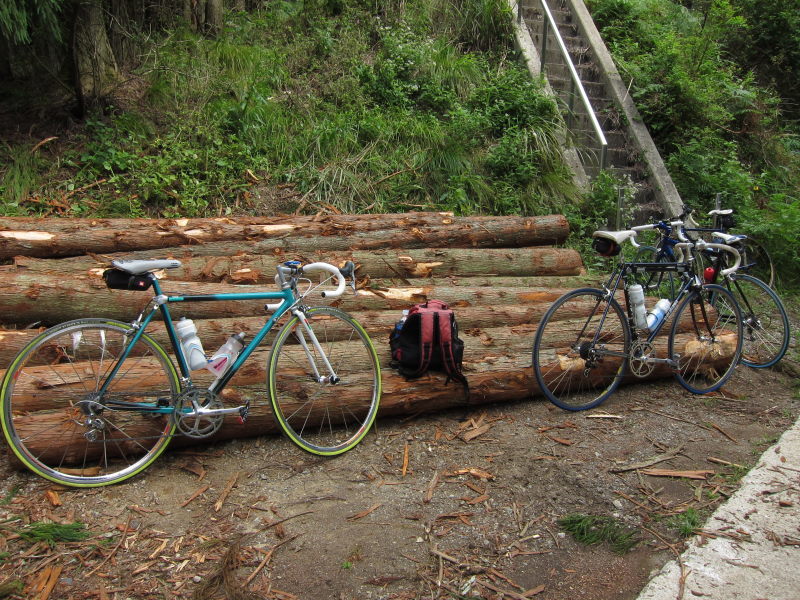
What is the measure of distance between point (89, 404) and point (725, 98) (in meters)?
10.0

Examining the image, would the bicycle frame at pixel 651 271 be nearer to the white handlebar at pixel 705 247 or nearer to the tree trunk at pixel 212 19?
the white handlebar at pixel 705 247

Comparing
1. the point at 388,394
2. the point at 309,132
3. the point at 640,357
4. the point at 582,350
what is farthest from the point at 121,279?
the point at 309,132

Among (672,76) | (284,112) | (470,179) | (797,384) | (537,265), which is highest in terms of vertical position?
(672,76)

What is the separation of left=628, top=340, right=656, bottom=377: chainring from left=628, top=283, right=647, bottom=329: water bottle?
0.15m

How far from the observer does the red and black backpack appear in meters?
4.33

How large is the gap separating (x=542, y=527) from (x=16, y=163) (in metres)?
6.91

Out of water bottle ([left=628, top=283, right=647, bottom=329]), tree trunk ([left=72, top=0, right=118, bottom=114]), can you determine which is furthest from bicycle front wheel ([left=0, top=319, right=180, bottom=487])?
tree trunk ([left=72, top=0, right=118, bottom=114])

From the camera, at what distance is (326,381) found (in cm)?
407

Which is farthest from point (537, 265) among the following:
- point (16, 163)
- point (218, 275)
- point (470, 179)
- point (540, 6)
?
point (540, 6)

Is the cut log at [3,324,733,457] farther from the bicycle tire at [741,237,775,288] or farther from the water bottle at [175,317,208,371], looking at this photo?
the bicycle tire at [741,237,775,288]

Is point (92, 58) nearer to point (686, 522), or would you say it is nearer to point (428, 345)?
point (428, 345)

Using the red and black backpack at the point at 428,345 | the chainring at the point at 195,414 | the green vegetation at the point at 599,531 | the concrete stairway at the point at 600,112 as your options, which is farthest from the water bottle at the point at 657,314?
the concrete stairway at the point at 600,112

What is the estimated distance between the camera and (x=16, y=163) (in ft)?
23.8

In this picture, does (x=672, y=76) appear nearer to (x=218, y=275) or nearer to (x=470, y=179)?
(x=470, y=179)
